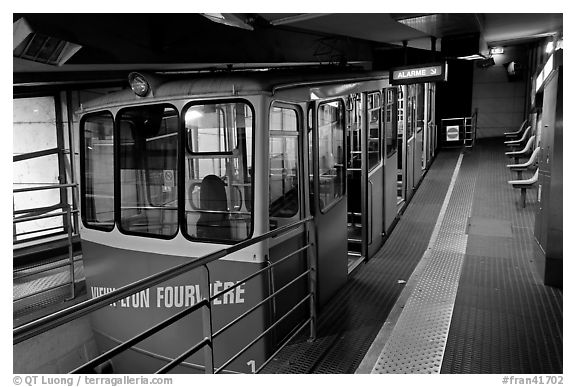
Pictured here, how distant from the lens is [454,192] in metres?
8.55

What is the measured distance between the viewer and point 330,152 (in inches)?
167

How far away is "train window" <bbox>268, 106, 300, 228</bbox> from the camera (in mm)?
3324

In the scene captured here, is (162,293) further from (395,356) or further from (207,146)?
(395,356)

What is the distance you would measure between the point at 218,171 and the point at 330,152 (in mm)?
1390

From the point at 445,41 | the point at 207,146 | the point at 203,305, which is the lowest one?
the point at 203,305

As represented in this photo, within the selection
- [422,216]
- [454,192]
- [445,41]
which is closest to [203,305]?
[445,41]

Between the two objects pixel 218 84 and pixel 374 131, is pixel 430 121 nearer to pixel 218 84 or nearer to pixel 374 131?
pixel 374 131

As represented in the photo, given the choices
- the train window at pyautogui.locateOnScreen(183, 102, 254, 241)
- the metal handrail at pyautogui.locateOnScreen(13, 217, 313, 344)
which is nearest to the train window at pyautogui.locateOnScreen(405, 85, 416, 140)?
the train window at pyautogui.locateOnScreen(183, 102, 254, 241)

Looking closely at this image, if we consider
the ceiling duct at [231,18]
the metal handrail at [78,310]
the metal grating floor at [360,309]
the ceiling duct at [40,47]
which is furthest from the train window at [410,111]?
the metal handrail at [78,310]

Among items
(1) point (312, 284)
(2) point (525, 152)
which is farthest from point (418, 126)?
(1) point (312, 284)

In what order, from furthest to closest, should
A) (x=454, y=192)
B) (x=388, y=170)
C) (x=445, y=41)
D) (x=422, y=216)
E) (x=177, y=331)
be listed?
(x=454, y=192) → (x=422, y=216) → (x=388, y=170) → (x=445, y=41) → (x=177, y=331)

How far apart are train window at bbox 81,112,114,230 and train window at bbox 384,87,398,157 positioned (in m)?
3.70

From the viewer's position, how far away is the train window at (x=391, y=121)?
20.2 ft
